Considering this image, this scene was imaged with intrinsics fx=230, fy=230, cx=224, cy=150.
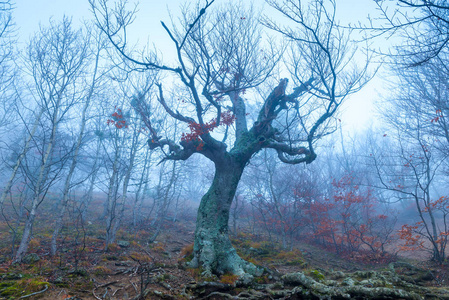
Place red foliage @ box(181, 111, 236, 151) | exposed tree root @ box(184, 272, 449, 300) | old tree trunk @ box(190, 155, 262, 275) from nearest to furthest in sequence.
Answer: exposed tree root @ box(184, 272, 449, 300), old tree trunk @ box(190, 155, 262, 275), red foliage @ box(181, 111, 236, 151)

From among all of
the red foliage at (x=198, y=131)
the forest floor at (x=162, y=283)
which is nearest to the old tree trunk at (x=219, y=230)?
the forest floor at (x=162, y=283)

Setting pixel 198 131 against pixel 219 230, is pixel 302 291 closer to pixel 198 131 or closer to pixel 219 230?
pixel 219 230

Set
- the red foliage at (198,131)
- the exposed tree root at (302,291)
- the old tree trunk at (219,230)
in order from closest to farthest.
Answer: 1. the exposed tree root at (302,291)
2. the old tree trunk at (219,230)
3. the red foliage at (198,131)

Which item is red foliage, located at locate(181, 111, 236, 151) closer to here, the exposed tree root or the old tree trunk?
the old tree trunk

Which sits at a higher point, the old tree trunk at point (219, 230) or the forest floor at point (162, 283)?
the old tree trunk at point (219, 230)

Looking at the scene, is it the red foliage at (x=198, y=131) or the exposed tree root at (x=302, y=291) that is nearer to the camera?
the exposed tree root at (x=302, y=291)

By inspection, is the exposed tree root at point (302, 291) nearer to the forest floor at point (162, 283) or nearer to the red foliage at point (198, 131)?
the forest floor at point (162, 283)

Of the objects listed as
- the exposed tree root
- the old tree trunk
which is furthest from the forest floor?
the old tree trunk

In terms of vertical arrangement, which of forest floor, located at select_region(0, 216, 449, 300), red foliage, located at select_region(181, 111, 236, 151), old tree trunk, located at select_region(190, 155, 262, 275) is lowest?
forest floor, located at select_region(0, 216, 449, 300)

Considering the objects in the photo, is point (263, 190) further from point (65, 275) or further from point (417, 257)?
point (65, 275)

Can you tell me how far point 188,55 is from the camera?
6348mm

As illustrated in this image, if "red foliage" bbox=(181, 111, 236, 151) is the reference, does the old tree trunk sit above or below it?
below

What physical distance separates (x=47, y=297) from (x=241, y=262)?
3.81 m

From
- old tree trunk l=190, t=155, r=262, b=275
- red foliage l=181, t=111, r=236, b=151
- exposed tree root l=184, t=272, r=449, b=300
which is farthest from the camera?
red foliage l=181, t=111, r=236, b=151
